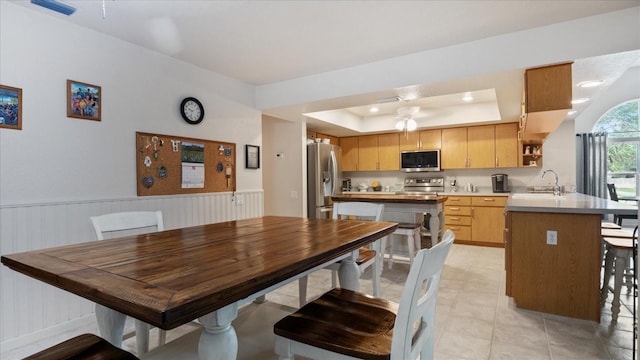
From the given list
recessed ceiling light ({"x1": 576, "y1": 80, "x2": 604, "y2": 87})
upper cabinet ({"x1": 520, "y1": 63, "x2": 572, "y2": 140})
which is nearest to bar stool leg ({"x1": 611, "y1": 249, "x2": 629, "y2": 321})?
upper cabinet ({"x1": 520, "y1": 63, "x2": 572, "y2": 140})

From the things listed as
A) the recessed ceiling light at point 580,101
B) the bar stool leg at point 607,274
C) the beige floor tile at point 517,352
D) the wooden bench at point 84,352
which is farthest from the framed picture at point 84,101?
the recessed ceiling light at point 580,101

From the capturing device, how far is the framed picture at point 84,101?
→ 2.47 meters

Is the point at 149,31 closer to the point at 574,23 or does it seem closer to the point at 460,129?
the point at 574,23

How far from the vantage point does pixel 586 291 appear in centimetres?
240

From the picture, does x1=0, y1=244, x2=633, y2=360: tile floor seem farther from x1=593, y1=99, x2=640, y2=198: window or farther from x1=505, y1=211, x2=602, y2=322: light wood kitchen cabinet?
x1=593, y1=99, x2=640, y2=198: window

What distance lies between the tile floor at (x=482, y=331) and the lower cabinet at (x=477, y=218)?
7.16ft

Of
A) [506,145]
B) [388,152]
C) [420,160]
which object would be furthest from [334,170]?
[506,145]

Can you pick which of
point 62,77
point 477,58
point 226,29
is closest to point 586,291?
point 477,58

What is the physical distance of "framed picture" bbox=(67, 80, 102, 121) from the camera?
8.09ft

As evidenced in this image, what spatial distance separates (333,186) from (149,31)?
3.74m

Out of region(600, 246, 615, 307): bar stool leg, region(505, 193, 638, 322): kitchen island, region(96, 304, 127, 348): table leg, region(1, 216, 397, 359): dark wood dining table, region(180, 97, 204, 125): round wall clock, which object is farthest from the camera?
region(180, 97, 204, 125): round wall clock

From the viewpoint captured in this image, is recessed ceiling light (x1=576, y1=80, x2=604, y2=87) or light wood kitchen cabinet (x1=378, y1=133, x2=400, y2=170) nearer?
recessed ceiling light (x1=576, y1=80, x2=604, y2=87)

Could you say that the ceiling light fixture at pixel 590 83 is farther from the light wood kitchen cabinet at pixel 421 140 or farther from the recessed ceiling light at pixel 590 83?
the light wood kitchen cabinet at pixel 421 140

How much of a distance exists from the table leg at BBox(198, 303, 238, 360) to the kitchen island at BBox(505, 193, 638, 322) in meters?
2.57
